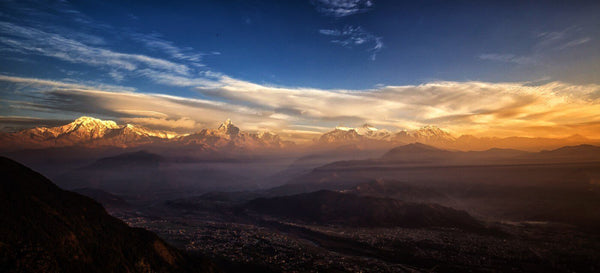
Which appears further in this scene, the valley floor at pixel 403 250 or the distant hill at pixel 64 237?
the valley floor at pixel 403 250

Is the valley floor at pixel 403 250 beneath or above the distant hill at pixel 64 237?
beneath

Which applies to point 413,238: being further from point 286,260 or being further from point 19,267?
point 19,267

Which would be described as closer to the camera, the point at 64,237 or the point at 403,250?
the point at 64,237

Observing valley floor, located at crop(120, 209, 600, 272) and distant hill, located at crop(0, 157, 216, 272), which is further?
valley floor, located at crop(120, 209, 600, 272)

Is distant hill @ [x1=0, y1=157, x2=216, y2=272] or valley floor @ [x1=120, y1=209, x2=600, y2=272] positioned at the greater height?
distant hill @ [x1=0, y1=157, x2=216, y2=272]

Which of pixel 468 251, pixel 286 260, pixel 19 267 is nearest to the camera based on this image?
pixel 19 267

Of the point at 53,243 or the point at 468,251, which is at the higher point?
the point at 53,243

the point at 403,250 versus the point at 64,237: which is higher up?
the point at 64,237

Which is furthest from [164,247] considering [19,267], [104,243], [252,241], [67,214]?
[252,241]
